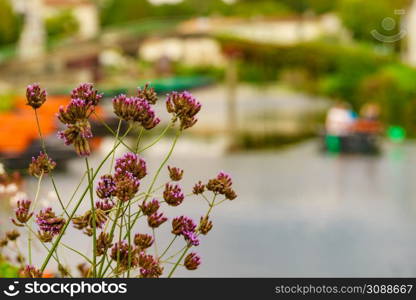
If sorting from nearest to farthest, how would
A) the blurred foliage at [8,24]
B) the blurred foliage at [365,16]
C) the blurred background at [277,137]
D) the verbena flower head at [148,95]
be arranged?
1. the verbena flower head at [148,95]
2. the blurred background at [277,137]
3. the blurred foliage at [365,16]
4. the blurred foliage at [8,24]

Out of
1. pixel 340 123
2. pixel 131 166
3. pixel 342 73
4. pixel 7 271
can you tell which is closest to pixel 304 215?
pixel 7 271

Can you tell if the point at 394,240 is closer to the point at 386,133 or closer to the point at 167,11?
the point at 386,133

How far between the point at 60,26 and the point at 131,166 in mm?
85641

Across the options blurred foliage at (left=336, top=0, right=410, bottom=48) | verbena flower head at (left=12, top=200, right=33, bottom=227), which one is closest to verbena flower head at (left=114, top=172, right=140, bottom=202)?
verbena flower head at (left=12, top=200, right=33, bottom=227)

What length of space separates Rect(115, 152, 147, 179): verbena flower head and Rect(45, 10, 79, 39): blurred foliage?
83.5 m

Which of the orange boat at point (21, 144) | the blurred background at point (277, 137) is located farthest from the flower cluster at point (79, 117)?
the orange boat at point (21, 144)

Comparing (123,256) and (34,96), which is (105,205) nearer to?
(123,256)

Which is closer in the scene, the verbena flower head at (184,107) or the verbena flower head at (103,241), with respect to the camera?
the verbena flower head at (184,107)

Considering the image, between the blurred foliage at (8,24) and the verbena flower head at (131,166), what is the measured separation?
239ft

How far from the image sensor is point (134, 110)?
121 inches

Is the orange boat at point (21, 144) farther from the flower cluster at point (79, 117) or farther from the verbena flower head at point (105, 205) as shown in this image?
the flower cluster at point (79, 117)

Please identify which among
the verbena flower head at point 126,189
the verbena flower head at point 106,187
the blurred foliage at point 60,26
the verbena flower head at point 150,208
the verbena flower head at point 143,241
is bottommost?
the verbena flower head at point 126,189

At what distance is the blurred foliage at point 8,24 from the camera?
74125 mm

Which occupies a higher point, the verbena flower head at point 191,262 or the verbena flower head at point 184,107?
the verbena flower head at point 184,107
